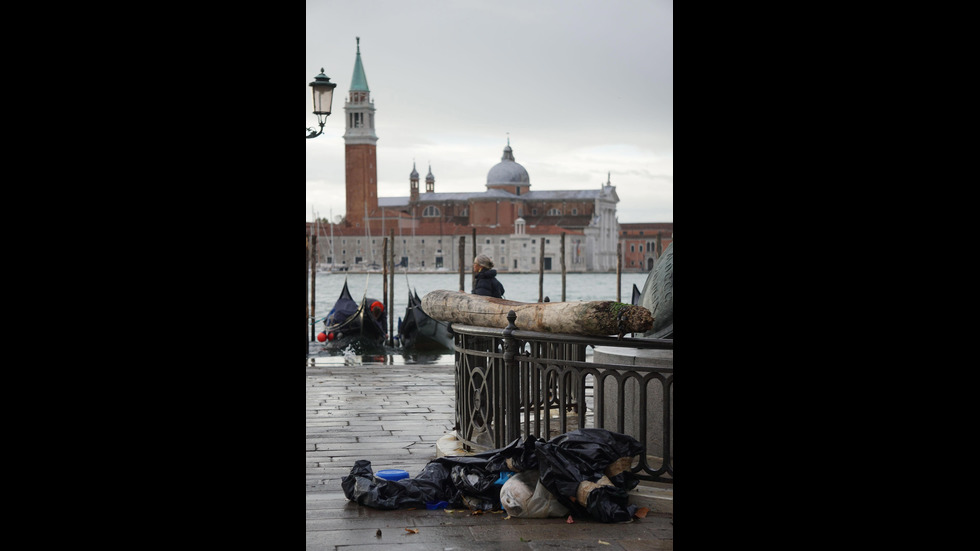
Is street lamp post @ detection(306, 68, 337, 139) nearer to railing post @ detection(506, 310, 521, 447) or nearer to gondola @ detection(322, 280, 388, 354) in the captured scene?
railing post @ detection(506, 310, 521, 447)

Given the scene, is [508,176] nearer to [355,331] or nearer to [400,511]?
[355,331]

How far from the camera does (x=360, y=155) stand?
84.0 meters

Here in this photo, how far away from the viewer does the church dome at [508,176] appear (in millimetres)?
95875

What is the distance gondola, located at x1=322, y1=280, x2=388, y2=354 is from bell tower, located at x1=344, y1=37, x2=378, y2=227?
2339 inches

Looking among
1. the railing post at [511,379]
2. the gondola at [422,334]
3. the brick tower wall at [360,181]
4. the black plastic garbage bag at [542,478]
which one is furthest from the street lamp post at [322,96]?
the brick tower wall at [360,181]

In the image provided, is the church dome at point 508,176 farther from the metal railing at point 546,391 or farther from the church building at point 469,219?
the metal railing at point 546,391

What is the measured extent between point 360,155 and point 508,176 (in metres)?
18.0

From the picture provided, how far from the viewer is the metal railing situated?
159 inches

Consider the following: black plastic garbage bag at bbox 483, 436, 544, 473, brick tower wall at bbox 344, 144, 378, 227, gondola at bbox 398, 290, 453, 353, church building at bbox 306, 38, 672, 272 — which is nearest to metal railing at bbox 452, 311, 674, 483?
black plastic garbage bag at bbox 483, 436, 544, 473

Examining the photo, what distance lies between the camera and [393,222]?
85125 mm

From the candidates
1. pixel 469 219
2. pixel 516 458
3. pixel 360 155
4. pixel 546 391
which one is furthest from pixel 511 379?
pixel 469 219
